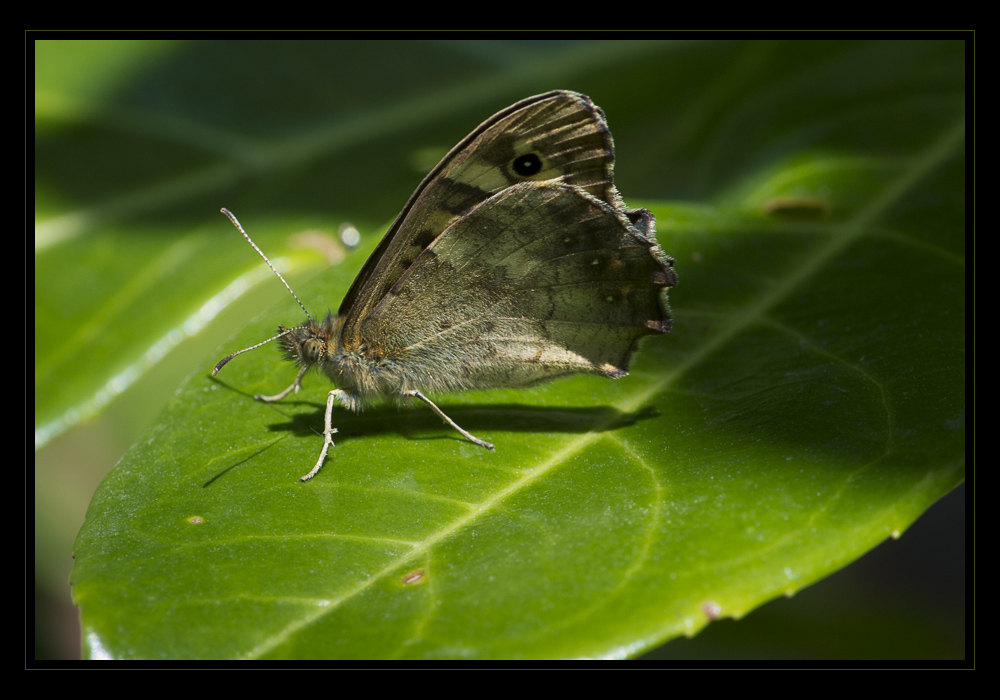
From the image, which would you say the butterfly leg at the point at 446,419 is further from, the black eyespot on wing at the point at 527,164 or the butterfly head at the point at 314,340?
the black eyespot on wing at the point at 527,164

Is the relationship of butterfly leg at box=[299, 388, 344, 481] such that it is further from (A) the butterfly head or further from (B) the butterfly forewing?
(B) the butterfly forewing

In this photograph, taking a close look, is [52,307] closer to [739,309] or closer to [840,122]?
[739,309]

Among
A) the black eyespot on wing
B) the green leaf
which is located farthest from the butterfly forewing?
the green leaf

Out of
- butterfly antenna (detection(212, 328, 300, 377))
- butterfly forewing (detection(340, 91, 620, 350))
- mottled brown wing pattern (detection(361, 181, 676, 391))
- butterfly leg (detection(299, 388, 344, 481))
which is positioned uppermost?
butterfly forewing (detection(340, 91, 620, 350))

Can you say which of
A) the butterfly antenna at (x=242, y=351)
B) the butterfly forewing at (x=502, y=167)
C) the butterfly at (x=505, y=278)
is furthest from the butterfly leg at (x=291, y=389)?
the butterfly forewing at (x=502, y=167)

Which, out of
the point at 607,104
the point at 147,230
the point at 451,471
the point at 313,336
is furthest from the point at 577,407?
the point at 147,230

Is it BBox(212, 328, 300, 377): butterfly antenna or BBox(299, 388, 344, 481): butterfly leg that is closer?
BBox(299, 388, 344, 481): butterfly leg

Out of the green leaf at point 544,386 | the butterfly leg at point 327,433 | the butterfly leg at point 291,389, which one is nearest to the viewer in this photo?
the green leaf at point 544,386
